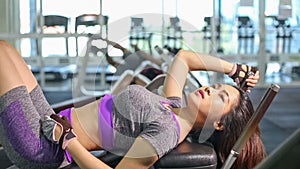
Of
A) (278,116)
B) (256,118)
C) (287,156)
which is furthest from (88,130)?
(278,116)

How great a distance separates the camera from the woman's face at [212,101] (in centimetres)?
167

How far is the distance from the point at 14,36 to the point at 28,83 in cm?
512

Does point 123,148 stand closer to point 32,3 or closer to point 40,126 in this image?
point 40,126

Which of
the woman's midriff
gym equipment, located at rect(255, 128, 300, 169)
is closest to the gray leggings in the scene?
the woman's midriff

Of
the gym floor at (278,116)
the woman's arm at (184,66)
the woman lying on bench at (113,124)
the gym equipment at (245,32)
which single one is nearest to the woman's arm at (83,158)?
the woman lying on bench at (113,124)

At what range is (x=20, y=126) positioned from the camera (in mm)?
1565

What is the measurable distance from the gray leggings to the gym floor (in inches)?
27.4

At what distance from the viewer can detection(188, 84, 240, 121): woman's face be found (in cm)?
167

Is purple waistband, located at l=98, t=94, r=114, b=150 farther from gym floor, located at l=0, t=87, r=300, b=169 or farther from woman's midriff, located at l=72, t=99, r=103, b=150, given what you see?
gym floor, located at l=0, t=87, r=300, b=169

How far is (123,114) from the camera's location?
1.66 metres

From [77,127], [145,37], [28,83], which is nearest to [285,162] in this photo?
[77,127]

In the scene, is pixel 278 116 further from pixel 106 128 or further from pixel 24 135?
pixel 24 135

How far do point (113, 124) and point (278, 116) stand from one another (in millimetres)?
3602

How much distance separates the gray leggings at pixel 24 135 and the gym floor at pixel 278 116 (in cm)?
70
